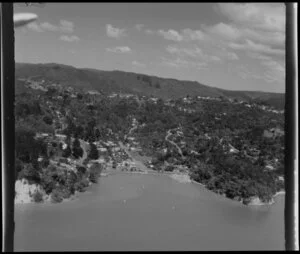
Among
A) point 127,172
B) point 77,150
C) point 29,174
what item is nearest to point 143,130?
point 127,172

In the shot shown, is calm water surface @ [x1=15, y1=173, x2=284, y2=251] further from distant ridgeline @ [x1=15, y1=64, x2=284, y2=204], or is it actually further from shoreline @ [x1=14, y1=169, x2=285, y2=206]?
distant ridgeline @ [x1=15, y1=64, x2=284, y2=204]

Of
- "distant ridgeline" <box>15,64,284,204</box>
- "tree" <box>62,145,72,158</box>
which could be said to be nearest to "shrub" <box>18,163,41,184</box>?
"distant ridgeline" <box>15,64,284,204</box>


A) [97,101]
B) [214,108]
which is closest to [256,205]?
[214,108]

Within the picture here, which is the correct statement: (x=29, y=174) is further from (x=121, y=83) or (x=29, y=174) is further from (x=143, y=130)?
(x=121, y=83)

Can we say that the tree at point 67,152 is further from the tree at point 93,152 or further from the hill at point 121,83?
the hill at point 121,83

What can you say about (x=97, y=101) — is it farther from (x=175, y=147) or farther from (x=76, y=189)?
(x=76, y=189)

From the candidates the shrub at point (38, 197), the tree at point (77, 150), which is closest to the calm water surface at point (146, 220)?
the shrub at point (38, 197)

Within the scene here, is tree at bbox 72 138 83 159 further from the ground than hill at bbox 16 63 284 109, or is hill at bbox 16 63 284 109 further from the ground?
hill at bbox 16 63 284 109

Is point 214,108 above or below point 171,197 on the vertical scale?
above
